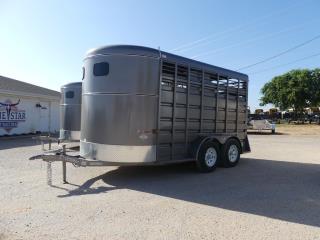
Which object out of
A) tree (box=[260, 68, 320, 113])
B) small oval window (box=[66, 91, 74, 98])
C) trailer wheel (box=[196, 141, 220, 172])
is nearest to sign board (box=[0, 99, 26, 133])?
small oval window (box=[66, 91, 74, 98])

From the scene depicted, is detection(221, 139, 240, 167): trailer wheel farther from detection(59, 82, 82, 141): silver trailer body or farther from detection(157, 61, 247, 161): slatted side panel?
detection(59, 82, 82, 141): silver trailer body

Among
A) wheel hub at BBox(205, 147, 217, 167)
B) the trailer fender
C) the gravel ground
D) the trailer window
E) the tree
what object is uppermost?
the tree

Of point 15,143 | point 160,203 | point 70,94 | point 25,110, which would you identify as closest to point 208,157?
point 160,203

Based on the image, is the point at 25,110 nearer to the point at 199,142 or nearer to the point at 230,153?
the point at 230,153

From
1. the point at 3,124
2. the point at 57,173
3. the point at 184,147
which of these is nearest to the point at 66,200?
the point at 57,173

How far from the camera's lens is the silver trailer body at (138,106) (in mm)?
7688

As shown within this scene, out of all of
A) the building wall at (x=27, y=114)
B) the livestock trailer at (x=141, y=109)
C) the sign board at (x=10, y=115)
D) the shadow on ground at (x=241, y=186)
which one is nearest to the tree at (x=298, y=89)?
the building wall at (x=27, y=114)

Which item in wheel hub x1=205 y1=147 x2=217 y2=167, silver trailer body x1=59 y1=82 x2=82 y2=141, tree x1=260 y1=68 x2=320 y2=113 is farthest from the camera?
tree x1=260 y1=68 x2=320 y2=113

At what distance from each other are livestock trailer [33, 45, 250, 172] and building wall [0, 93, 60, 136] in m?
14.2

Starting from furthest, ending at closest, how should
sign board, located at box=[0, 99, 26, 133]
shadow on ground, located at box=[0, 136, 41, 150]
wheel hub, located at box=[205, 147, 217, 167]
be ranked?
1. sign board, located at box=[0, 99, 26, 133]
2. shadow on ground, located at box=[0, 136, 41, 150]
3. wheel hub, located at box=[205, 147, 217, 167]

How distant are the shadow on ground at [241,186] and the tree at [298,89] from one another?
39.8 meters

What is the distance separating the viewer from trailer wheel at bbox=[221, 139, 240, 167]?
32.8 feet

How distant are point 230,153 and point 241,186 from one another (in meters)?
2.70

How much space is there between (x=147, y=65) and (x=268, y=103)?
49715mm
